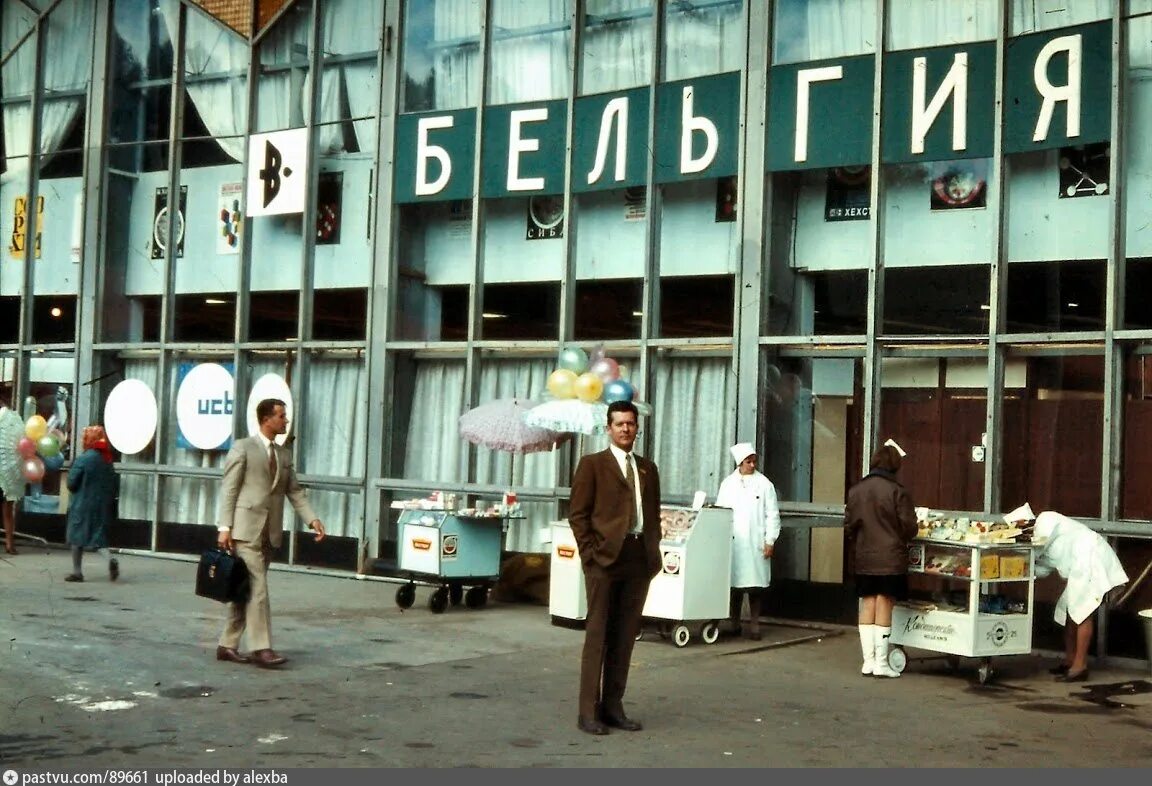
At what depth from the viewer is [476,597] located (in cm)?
1550

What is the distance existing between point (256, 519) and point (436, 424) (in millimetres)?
6725

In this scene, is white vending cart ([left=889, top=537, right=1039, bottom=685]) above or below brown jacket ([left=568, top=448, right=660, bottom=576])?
below

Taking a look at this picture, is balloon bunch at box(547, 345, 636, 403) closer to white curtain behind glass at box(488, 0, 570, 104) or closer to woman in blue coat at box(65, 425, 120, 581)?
white curtain behind glass at box(488, 0, 570, 104)

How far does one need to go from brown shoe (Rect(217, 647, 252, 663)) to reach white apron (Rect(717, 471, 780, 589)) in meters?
4.61

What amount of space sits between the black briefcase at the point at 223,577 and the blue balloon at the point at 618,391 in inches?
179

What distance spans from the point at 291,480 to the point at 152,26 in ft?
37.2

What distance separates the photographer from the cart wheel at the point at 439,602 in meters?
15.0

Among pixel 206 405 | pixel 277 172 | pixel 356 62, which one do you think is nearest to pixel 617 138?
pixel 356 62

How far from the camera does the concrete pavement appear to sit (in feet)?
28.0

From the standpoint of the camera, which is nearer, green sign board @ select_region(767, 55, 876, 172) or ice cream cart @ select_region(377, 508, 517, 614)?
green sign board @ select_region(767, 55, 876, 172)

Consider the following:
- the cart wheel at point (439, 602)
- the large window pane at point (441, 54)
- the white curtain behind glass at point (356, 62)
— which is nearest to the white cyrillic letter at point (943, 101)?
the large window pane at point (441, 54)

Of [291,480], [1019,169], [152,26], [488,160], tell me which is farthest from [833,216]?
[152,26]

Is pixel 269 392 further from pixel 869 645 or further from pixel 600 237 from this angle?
pixel 869 645

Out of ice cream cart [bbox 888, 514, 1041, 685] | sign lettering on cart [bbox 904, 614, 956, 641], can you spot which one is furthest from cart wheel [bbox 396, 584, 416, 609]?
sign lettering on cart [bbox 904, 614, 956, 641]
